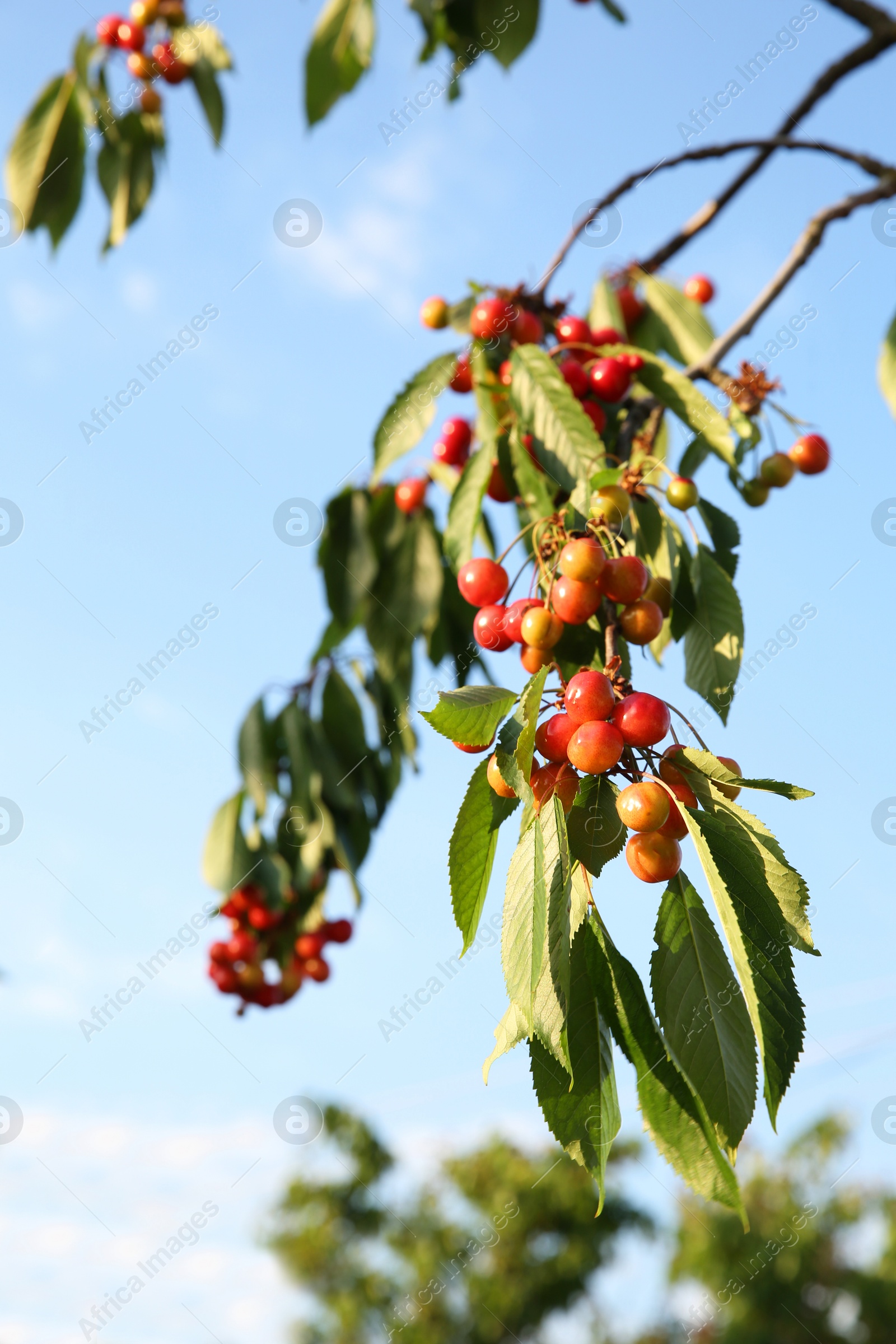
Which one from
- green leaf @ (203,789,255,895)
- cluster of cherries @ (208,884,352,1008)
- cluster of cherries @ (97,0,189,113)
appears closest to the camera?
green leaf @ (203,789,255,895)

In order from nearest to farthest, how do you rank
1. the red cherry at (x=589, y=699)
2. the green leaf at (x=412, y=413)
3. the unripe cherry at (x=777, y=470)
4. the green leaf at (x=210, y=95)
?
the red cherry at (x=589, y=699) < the green leaf at (x=412, y=413) < the unripe cherry at (x=777, y=470) < the green leaf at (x=210, y=95)

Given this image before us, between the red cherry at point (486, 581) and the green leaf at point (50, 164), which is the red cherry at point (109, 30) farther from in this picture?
the red cherry at point (486, 581)

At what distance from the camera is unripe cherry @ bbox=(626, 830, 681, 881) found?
0.89 m

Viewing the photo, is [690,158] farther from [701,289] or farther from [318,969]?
[318,969]

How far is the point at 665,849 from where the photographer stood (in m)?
0.89

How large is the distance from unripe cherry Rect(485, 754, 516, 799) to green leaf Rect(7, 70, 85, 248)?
199cm

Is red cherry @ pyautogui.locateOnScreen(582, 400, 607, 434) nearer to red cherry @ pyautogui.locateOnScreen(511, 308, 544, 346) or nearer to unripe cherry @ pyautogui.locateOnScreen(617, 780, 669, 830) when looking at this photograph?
red cherry @ pyautogui.locateOnScreen(511, 308, 544, 346)

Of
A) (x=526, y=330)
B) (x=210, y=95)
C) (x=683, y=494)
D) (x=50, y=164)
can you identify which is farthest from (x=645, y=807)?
(x=210, y=95)

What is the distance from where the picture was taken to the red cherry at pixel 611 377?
5.36ft

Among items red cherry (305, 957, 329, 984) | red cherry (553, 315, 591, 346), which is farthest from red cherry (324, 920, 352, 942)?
red cherry (553, 315, 591, 346)

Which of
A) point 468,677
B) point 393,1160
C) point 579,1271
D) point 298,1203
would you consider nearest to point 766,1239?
point 579,1271

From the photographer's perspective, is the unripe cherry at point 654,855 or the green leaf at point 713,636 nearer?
the unripe cherry at point 654,855

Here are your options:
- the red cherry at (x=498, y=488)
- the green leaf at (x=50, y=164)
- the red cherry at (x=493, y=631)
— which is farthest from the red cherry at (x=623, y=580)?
the green leaf at (x=50, y=164)

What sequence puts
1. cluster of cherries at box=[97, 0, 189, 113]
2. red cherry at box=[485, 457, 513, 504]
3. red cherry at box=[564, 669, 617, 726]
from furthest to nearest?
cluster of cherries at box=[97, 0, 189, 113] < red cherry at box=[485, 457, 513, 504] < red cherry at box=[564, 669, 617, 726]
